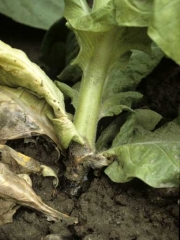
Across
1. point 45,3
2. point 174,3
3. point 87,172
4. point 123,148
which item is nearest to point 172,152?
point 123,148

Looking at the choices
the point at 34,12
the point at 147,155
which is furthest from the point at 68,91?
the point at 34,12

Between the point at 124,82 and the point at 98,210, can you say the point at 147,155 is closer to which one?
the point at 98,210

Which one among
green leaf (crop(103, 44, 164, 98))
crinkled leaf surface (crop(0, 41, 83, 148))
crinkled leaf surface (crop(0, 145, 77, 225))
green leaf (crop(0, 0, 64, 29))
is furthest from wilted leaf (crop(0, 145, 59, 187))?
green leaf (crop(0, 0, 64, 29))

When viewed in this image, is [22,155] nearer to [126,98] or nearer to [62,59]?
[126,98]

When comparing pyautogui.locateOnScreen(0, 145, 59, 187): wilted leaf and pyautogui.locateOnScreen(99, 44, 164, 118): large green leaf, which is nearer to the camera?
pyautogui.locateOnScreen(0, 145, 59, 187): wilted leaf

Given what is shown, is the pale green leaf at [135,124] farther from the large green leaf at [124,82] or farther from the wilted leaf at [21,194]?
the wilted leaf at [21,194]

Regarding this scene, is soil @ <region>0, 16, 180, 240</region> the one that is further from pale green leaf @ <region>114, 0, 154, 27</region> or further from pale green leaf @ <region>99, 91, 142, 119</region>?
pale green leaf @ <region>114, 0, 154, 27</region>

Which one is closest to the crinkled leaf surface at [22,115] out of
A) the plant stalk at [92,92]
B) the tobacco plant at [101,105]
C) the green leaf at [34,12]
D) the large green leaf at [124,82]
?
the tobacco plant at [101,105]
